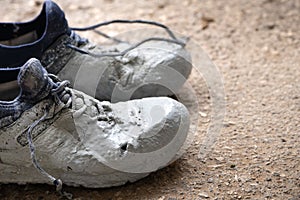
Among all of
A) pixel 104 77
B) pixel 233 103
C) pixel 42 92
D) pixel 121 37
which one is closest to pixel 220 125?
pixel 233 103

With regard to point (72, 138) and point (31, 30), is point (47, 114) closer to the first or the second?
point (72, 138)

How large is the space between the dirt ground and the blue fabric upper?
266mm

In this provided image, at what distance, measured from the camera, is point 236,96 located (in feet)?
4.61

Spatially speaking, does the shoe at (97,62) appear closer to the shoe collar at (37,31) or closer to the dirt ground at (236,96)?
the shoe collar at (37,31)

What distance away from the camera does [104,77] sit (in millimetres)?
1278

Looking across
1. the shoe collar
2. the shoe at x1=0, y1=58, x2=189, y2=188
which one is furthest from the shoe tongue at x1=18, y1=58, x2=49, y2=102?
the shoe collar

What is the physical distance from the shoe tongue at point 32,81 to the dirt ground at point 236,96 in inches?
8.0

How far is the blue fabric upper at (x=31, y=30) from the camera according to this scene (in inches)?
46.5

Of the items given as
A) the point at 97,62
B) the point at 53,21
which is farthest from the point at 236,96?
the point at 53,21

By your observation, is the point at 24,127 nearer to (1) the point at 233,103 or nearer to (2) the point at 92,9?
(1) the point at 233,103

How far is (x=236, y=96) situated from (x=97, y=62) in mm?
370

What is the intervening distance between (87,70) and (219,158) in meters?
0.36

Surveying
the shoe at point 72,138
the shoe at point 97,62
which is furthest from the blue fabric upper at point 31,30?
the shoe at point 72,138

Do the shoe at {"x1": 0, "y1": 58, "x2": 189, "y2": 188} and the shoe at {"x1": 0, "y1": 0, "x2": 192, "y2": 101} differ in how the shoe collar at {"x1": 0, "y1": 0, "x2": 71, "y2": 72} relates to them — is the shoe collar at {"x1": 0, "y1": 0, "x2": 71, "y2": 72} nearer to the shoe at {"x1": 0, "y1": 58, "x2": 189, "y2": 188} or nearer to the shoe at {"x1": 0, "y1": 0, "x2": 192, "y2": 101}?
the shoe at {"x1": 0, "y1": 0, "x2": 192, "y2": 101}
